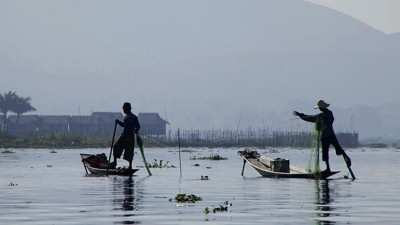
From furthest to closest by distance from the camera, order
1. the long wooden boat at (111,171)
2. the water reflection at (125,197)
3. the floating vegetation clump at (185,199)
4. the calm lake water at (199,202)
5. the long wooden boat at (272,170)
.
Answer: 1. the long wooden boat at (111,171)
2. the long wooden boat at (272,170)
3. the floating vegetation clump at (185,199)
4. the water reflection at (125,197)
5. the calm lake water at (199,202)

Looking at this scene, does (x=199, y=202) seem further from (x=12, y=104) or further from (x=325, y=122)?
(x=12, y=104)

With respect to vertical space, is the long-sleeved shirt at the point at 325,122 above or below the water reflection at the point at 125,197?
above

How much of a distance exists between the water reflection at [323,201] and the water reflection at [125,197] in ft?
10.8

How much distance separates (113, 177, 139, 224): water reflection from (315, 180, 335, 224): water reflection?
10.8ft

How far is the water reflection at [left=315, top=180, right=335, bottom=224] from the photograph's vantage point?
572 inches

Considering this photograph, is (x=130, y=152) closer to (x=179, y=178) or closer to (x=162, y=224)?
(x=179, y=178)

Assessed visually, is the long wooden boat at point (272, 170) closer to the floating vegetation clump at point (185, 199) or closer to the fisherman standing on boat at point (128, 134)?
the fisherman standing on boat at point (128, 134)

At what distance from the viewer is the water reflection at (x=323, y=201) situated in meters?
14.5

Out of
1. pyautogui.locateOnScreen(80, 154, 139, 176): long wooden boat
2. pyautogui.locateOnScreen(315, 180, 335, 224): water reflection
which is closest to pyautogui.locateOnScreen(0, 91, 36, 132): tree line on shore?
pyautogui.locateOnScreen(80, 154, 139, 176): long wooden boat

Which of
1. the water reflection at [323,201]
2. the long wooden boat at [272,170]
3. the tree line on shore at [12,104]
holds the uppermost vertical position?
the tree line on shore at [12,104]

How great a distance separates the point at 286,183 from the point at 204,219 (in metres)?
10.2

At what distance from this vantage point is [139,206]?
16734 mm

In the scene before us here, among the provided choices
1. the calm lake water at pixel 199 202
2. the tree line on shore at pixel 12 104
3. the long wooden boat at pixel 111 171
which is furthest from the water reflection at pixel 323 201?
the tree line on shore at pixel 12 104

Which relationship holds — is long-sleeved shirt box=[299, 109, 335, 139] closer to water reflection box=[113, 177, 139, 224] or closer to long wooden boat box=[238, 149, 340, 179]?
long wooden boat box=[238, 149, 340, 179]
